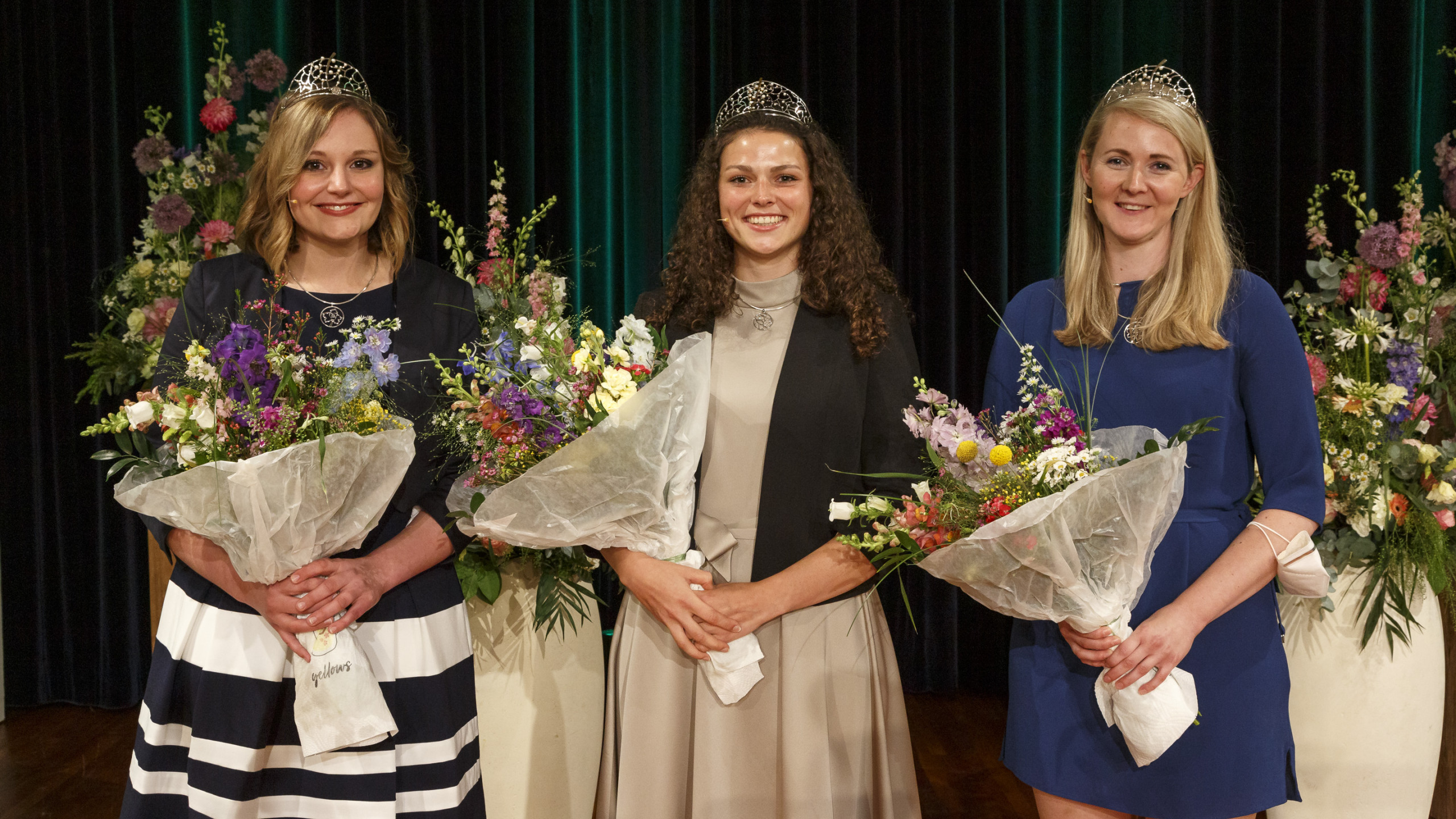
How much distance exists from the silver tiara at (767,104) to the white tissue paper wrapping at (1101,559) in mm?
801

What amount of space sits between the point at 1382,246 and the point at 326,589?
2699mm

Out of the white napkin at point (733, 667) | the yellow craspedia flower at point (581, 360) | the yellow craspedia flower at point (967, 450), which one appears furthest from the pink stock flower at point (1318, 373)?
the yellow craspedia flower at point (581, 360)

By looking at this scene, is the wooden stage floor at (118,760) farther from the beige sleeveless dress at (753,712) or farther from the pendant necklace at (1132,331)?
the pendant necklace at (1132,331)

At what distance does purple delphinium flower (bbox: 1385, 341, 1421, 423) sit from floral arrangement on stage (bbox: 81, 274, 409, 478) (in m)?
2.31

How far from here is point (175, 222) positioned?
10.8 feet

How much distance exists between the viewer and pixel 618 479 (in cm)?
159

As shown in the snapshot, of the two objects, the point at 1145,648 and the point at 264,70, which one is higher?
the point at 264,70

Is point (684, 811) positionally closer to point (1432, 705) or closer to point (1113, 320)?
point (1113, 320)

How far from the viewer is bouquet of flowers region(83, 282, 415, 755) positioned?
5.06ft

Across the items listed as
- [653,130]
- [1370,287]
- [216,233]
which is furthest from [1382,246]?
[216,233]

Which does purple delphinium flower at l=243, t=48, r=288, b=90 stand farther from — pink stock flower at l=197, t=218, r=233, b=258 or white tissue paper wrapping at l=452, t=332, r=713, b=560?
white tissue paper wrapping at l=452, t=332, r=713, b=560

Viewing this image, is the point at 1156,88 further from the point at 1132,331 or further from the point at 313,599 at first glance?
the point at 313,599

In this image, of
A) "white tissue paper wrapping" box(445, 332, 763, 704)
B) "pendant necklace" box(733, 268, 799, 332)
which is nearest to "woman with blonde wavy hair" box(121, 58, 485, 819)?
"white tissue paper wrapping" box(445, 332, 763, 704)

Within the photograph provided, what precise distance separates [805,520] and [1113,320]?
2.06ft
